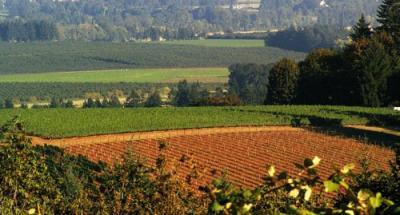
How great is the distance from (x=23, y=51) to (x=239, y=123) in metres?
120

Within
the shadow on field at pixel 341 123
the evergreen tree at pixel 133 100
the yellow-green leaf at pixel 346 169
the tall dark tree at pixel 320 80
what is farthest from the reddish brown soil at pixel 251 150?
the evergreen tree at pixel 133 100

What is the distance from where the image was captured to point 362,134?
39969 millimetres

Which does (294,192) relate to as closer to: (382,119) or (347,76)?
(382,119)

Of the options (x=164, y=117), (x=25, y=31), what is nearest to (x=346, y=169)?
(x=164, y=117)

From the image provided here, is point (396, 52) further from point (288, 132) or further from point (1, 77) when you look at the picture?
point (1, 77)

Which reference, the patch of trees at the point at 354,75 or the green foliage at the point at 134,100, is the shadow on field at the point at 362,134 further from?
the green foliage at the point at 134,100

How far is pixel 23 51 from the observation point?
157875 mm

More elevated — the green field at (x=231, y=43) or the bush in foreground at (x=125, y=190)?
the bush in foreground at (x=125, y=190)

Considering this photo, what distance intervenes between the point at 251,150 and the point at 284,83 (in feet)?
92.8

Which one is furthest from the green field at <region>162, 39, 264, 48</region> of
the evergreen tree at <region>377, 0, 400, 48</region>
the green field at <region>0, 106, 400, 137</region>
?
the green field at <region>0, 106, 400, 137</region>

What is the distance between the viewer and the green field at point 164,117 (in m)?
40.8

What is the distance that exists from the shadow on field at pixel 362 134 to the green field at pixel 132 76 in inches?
2917

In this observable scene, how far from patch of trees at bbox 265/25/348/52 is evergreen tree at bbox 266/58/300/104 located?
104 metres

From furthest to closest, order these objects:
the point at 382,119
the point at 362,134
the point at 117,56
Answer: the point at 117,56, the point at 382,119, the point at 362,134
